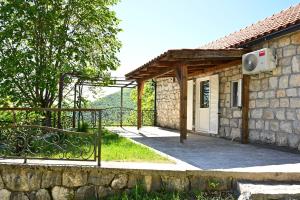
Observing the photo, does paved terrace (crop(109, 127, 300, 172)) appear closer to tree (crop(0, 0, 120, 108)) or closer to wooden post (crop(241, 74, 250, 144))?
wooden post (crop(241, 74, 250, 144))

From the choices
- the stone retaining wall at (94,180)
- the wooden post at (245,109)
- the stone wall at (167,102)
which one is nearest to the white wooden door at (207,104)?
the wooden post at (245,109)

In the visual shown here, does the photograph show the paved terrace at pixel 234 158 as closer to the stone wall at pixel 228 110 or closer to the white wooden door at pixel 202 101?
the stone wall at pixel 228 110

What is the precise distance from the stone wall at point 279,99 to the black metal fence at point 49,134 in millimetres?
3920

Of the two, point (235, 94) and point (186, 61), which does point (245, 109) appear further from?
point (186, 61)

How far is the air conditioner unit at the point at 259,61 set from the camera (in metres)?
7.84

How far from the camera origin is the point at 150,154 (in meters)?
6.72

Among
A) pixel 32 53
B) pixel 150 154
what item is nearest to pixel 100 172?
pixel 150 154

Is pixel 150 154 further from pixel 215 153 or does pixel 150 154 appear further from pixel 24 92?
pixel 24 92

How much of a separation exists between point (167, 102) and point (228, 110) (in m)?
5.80

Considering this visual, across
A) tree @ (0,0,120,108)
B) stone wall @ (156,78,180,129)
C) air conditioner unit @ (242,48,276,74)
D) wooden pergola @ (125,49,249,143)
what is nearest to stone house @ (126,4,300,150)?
wooden pergola @ (125,49,249,143)

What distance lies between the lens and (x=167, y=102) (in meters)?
15.8

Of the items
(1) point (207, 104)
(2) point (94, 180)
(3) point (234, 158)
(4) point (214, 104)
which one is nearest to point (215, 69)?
Answer: (4) point (214, 104)

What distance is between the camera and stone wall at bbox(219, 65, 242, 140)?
9.62 meters

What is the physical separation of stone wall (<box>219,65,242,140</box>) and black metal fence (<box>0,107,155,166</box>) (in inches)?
145
